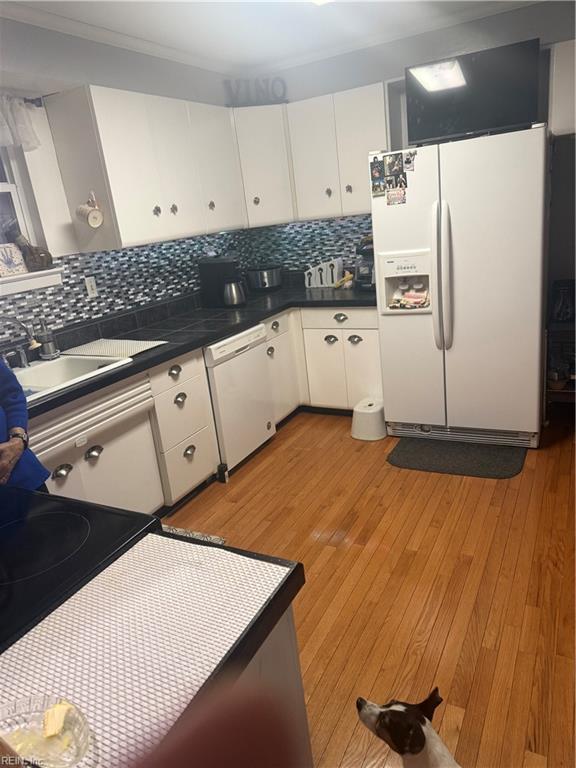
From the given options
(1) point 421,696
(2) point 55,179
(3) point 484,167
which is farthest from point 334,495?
(2) point 55,179

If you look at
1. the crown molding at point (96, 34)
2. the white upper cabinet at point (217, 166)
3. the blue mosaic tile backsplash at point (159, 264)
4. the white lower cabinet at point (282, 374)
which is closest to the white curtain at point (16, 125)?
the crown molding at point (96, 34)

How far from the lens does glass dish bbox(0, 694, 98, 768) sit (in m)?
0.69

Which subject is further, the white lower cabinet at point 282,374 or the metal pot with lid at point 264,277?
the metal pot with lid at point 264,277

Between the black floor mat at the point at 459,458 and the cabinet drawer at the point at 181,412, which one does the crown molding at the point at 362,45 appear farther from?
the black floor mat at the point at 459,458

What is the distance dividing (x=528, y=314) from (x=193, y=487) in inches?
82.7

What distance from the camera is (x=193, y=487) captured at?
3039 millimetres

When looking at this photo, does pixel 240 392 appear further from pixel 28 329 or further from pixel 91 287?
pixel 28 329

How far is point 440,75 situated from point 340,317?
1.54 meters

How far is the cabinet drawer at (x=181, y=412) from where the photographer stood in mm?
2770

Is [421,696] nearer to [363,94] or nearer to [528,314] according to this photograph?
[528,314]

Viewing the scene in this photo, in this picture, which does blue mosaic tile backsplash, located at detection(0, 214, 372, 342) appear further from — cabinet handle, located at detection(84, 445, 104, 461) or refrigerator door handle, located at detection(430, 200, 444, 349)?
refrigerator door handle, located at detection(430, 200, 444, 349)

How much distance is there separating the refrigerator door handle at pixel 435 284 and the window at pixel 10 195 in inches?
85.5

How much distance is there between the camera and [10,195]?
266 cm

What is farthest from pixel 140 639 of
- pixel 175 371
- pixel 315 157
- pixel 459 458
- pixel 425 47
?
pixel 425 47
